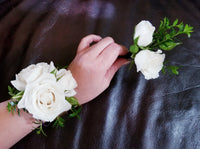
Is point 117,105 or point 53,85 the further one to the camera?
point 117,105

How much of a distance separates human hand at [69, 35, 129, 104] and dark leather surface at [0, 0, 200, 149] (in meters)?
0.05

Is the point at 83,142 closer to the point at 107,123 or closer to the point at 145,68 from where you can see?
the point at 107,123

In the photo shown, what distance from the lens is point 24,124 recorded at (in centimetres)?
56

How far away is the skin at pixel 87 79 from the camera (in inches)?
22.0

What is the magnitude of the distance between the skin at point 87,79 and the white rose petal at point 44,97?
0.12 metres

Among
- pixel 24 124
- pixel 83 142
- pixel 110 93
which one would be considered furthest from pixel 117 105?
pixel 24 124

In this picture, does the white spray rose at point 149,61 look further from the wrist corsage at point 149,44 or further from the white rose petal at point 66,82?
the white rose petal at point 66,82

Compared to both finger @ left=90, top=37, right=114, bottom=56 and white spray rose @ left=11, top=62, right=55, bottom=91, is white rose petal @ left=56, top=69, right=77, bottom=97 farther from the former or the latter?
finger @ left=90, top=37, right=114, bottom=56

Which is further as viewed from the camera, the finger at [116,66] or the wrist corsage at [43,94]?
the finger at [116,66]

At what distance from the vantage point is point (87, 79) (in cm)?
59

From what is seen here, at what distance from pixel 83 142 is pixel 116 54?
0.86 ft

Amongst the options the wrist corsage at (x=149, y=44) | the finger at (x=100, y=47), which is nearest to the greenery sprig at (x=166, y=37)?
the wrist corsage at (x=149, y=44)

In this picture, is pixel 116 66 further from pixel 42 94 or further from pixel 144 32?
pixel 42 94

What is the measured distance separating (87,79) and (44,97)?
16cm
